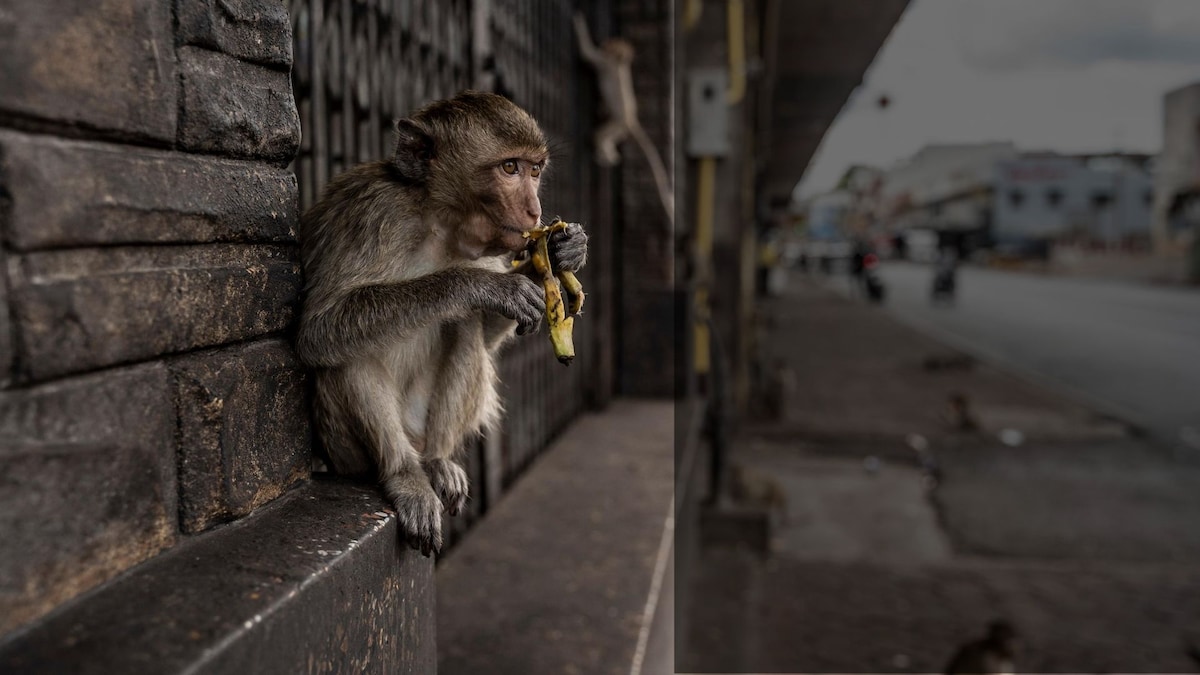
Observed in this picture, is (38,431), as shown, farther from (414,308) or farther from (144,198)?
(414,308)

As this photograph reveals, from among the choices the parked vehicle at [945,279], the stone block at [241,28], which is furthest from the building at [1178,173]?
the stone block at [241,28]

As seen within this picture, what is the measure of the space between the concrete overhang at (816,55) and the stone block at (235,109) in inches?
393

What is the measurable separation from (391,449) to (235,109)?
2.56 ft

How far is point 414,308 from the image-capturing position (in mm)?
1891

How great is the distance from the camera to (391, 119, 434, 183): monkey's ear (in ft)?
6.33

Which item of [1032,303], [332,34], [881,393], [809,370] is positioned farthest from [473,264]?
[1032,303]

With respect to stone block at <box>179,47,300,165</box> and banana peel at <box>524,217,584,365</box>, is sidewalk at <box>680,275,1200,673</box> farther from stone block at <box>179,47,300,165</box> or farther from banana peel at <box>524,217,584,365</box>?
stone block at <box>179,47,300,165</box>

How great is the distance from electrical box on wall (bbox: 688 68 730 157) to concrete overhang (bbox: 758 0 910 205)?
327 cm

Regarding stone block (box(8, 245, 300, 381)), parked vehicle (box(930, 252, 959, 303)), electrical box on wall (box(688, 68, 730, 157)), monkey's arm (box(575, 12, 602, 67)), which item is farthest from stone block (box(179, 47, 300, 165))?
parked vehicle (box(930, 252, 959, 303))

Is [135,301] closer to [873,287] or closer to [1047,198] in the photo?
[873,287]

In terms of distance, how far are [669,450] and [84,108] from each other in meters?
4.95

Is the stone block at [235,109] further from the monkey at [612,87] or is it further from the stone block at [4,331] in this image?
the monkey at [612,87]

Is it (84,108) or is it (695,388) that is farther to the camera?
(695,388)

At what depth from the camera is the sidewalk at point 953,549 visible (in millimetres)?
5598
